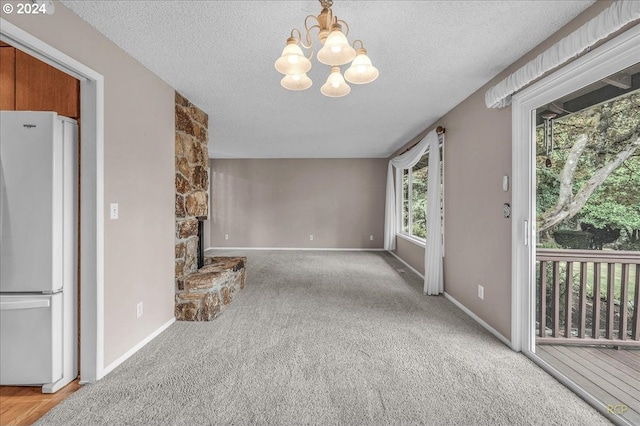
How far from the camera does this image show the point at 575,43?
65.6 inches

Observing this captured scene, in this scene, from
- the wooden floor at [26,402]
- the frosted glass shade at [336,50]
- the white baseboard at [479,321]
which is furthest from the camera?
the white baseboard at [479,321]

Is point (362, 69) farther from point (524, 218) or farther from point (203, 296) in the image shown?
point (203, 296)

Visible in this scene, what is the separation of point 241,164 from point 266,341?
18.4ft

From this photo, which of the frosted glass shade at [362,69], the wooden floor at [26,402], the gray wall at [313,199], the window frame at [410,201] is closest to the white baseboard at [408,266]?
the window frame at [410,201]

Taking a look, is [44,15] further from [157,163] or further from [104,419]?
[104,419]

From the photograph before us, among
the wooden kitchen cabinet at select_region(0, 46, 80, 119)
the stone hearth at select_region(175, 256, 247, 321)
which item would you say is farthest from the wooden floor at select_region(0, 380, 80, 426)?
the wooden kitchen cabinet at select_region(0, 46, 80, 119)

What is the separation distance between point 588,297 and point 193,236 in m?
3.83

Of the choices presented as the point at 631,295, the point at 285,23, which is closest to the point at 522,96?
the point at 631,295

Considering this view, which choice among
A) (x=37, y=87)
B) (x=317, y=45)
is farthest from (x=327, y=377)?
(x=37, y=87)

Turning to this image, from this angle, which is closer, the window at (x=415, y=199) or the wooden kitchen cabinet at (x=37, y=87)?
the wooden kitchen cabinet at (x=37, y=87)

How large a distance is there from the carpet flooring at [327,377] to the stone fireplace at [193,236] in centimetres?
18

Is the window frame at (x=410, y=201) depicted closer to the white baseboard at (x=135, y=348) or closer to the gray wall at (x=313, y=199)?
the gray wall at (x=313, y=199)

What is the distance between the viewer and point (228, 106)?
3.44m

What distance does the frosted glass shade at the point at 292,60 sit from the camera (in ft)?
4.97
